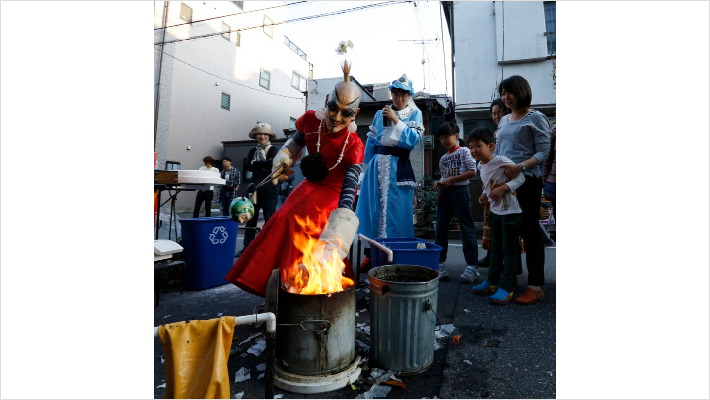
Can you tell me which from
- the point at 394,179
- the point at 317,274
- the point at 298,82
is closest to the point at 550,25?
the point at 394,179

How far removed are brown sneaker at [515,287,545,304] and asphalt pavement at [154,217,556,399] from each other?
0.05 metres

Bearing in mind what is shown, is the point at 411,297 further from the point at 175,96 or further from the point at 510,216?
the point at 175,96

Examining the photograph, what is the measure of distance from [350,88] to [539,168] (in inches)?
85.0

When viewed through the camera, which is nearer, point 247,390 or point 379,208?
point 247,390

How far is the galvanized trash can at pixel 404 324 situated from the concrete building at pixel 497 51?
9.82 meters

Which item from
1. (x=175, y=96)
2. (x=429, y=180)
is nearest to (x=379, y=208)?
(x=429, y=180)

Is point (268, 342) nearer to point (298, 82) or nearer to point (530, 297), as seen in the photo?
point (530, 297)

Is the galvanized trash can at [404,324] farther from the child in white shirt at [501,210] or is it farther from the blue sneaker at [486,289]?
the blue sneaker at [486,289]

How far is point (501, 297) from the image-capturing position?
10.2ft

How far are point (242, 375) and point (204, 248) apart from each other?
205 centimetres

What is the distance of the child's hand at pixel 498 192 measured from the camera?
3.05 metres

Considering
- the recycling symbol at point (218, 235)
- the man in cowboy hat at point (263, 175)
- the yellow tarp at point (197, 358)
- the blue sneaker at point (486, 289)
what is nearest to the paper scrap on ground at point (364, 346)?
the yellow tarp at point (197, 358)

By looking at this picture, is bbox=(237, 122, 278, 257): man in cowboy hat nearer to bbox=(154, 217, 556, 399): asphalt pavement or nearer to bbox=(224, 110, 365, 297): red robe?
bbox=(154, 217, 556, 399): asphalt pavement

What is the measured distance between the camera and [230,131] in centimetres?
1853
